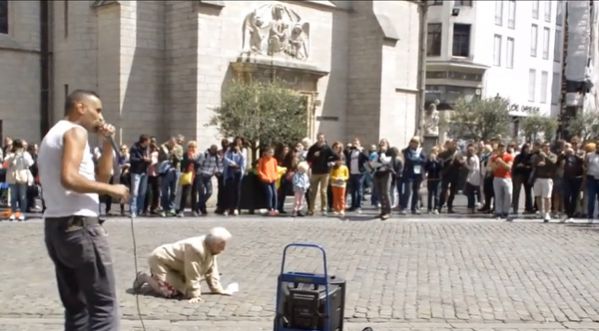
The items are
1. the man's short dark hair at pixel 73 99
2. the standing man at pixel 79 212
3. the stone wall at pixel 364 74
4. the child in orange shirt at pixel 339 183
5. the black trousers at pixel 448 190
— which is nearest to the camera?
the standing man at pixel 79 212

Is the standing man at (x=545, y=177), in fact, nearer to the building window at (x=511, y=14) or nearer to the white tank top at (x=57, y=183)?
the white tank top at (x=57, y=183)

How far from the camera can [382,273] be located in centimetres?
831

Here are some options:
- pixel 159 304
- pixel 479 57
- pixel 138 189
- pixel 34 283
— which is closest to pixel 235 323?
pixel 159 304

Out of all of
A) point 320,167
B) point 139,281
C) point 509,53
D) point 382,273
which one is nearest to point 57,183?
point 139,281

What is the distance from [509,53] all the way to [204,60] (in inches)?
1569

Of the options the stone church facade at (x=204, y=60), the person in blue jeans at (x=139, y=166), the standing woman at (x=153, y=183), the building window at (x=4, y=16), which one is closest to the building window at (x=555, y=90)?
the stone church facade at (x=204, y=60)

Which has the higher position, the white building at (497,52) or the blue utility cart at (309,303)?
the white building at (497,52)

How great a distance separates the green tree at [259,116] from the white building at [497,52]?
3027cm

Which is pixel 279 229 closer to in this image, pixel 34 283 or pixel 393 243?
pixel 393 243

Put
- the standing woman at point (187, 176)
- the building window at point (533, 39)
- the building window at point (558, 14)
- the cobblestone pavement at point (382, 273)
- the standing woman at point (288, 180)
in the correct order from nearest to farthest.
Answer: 1. the cobblestone pavement at point (382, 273)
2. the standing woman at point (187, 176)
3. the standing woman at point (288, 180)
4. the building window at point (533, 39)
5. the building window at point (558, 14)

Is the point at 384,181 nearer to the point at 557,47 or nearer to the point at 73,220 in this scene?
the point at 73,220

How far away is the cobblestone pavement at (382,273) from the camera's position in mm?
6211

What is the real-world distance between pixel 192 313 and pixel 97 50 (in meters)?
19.8

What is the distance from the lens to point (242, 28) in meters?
24.5
